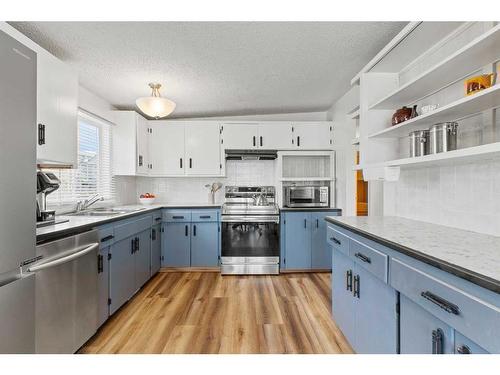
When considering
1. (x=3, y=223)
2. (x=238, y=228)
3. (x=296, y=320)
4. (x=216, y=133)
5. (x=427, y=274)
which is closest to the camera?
(x=427, y=274)

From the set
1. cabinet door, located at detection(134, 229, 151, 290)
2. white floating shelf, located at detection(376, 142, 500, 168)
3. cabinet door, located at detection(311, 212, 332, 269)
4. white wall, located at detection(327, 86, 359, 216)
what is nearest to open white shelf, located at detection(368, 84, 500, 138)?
white floating shelf, located at detection(376, 142, 500, 168)

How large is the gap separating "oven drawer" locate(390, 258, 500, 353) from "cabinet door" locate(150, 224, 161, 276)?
9.30 feet

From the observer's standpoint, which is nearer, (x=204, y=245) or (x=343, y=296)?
(x=343, y=296)

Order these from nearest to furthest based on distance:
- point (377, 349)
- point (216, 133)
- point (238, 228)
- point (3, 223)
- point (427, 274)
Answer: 1. point (427, 274)
2. point (3, 223)
3. point (377, 349)
4. point (238, 228)
5. point (216, 133)

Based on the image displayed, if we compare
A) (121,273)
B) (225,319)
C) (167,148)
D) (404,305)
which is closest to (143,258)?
(121,273)

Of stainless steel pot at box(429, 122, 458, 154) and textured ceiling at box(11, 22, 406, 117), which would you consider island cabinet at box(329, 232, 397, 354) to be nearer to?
stainless steel pot at box(429, 122, 458, 154)

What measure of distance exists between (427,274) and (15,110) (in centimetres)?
196

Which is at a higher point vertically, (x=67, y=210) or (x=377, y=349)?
(x=67, y=210)

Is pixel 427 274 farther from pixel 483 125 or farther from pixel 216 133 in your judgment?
pixel 216 133

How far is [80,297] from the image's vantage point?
1801 millimetres

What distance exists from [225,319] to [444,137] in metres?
2.13

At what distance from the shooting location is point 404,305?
1.24 metres

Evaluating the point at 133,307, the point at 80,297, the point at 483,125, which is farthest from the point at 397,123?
the point at 133,307

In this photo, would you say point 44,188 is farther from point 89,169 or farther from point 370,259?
point 370,259
